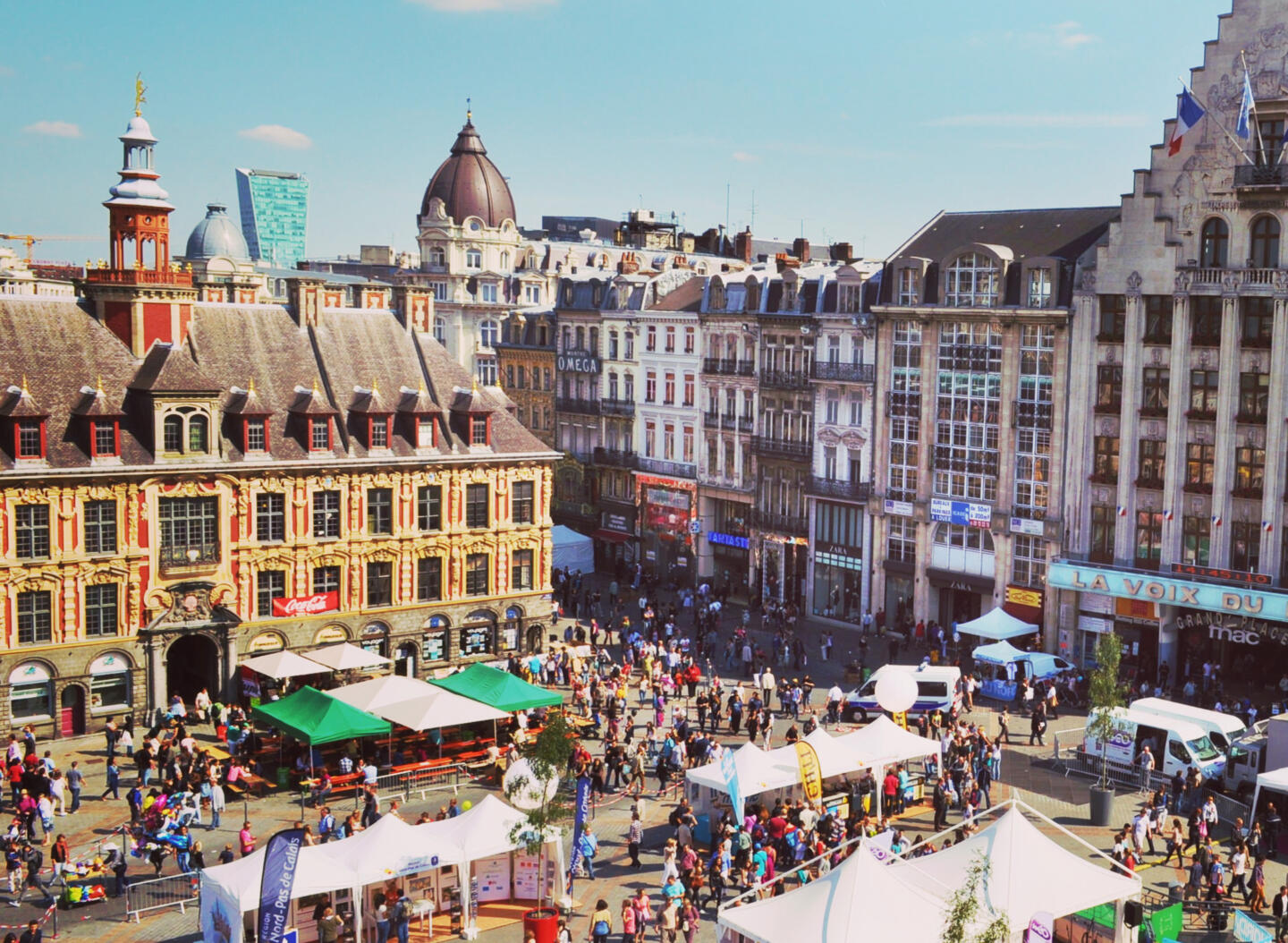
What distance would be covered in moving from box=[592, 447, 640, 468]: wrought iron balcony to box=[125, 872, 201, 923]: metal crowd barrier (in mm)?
47603

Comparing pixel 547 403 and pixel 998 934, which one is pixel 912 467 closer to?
pixel 547 403

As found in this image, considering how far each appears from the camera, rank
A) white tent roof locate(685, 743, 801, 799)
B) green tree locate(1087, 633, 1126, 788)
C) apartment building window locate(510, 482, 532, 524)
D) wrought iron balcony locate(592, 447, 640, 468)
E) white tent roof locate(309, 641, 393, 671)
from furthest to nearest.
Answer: wrought iron balcony locate(592, 447, 640, 468)
apartment building window locate(510, 482, 532, 524)
white tent roof locate(309, 641, 393, 671)
green tree locate(1087, 633, 1126, 788)
white tent roof locate(685, 743, 801, 799)

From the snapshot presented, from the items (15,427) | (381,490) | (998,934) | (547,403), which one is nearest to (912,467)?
(381,490)

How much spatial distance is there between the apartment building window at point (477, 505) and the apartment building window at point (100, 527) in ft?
43.5

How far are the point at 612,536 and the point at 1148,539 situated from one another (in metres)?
33.2

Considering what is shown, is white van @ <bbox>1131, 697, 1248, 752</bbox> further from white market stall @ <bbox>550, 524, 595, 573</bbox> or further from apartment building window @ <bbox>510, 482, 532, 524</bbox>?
white market stall @ <bbox>550, 524, 595, 573</bbox>

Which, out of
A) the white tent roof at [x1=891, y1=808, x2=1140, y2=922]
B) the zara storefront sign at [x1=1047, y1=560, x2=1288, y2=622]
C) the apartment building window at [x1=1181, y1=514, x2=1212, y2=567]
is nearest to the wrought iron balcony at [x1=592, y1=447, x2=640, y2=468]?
the zara storefront sign at [x1=1047, y1=560, x2=1288, y2=622]

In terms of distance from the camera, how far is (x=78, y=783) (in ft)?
130

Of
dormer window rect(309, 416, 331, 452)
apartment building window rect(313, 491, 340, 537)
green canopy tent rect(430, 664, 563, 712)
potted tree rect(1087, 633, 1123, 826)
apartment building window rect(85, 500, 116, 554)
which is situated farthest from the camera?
apartment building window rect(313, 491, 340, 537)

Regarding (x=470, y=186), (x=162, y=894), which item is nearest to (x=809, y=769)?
(x=162, y=894)

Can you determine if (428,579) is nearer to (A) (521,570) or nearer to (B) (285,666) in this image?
(A) (521,570)

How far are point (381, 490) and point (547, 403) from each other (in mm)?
33721

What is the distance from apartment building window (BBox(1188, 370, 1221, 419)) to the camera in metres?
52.1

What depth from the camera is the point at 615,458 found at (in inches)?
3145
